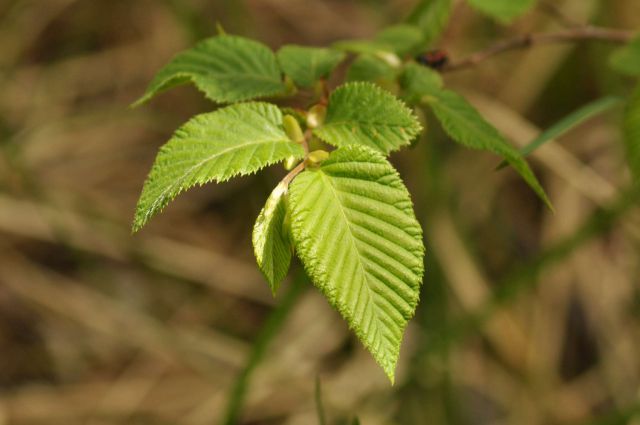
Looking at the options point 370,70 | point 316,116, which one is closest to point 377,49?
point 370,70

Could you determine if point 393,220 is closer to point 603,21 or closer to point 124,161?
point 603,21

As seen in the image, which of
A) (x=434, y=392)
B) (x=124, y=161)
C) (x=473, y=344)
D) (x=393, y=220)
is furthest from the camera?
(x=124, y=161)

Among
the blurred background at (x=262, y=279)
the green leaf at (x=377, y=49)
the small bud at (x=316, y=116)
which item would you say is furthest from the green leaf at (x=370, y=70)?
the blurred background at (x=262, y=279)

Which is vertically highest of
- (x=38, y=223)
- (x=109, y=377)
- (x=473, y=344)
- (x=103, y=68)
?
(x=103, y=68)

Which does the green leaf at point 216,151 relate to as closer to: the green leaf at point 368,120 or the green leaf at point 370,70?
the green leaf at point 368,120

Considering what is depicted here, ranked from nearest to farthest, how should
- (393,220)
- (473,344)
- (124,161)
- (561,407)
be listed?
1. (393,220)
2. (561,407)
3. (473,344)
4. (124,161)

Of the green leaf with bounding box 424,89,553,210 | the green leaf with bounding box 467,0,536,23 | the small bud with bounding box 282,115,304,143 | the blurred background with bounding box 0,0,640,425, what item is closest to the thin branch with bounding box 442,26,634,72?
the green leaf with bounding box 467,0,536,23

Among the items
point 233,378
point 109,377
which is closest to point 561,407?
point 233,378
